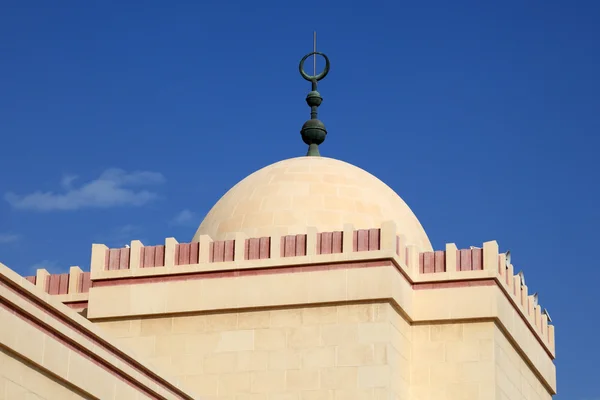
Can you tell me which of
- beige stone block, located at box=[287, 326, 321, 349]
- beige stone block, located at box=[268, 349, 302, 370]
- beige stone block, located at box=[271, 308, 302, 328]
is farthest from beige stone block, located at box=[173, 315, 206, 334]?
beige stone block, located at box=[287, 326, 321, 349]

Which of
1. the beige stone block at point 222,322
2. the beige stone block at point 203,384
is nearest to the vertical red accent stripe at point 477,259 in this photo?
the beige stone block at point 222,322

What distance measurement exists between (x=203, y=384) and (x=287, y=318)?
217 cm

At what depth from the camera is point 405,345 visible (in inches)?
1062

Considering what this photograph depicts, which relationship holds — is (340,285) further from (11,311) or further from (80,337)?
(11,311)

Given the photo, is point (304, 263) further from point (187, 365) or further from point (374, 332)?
point (187, 365)

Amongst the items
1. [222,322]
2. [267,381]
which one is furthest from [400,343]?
[222,322]

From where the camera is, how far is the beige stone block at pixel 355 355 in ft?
84.9

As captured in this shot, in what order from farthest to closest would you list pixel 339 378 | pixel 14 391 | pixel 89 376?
1. pixel 339 378
2. pixel 89 376
3. pixel 14 391

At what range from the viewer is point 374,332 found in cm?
2602

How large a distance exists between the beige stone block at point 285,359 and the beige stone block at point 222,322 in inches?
41.8

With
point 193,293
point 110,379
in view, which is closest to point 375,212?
point 193,293

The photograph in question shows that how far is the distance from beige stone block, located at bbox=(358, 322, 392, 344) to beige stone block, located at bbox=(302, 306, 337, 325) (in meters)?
0.65

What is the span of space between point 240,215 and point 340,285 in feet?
13.3

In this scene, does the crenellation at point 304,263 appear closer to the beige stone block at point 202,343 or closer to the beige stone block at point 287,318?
the beige stone block at point 287,318
